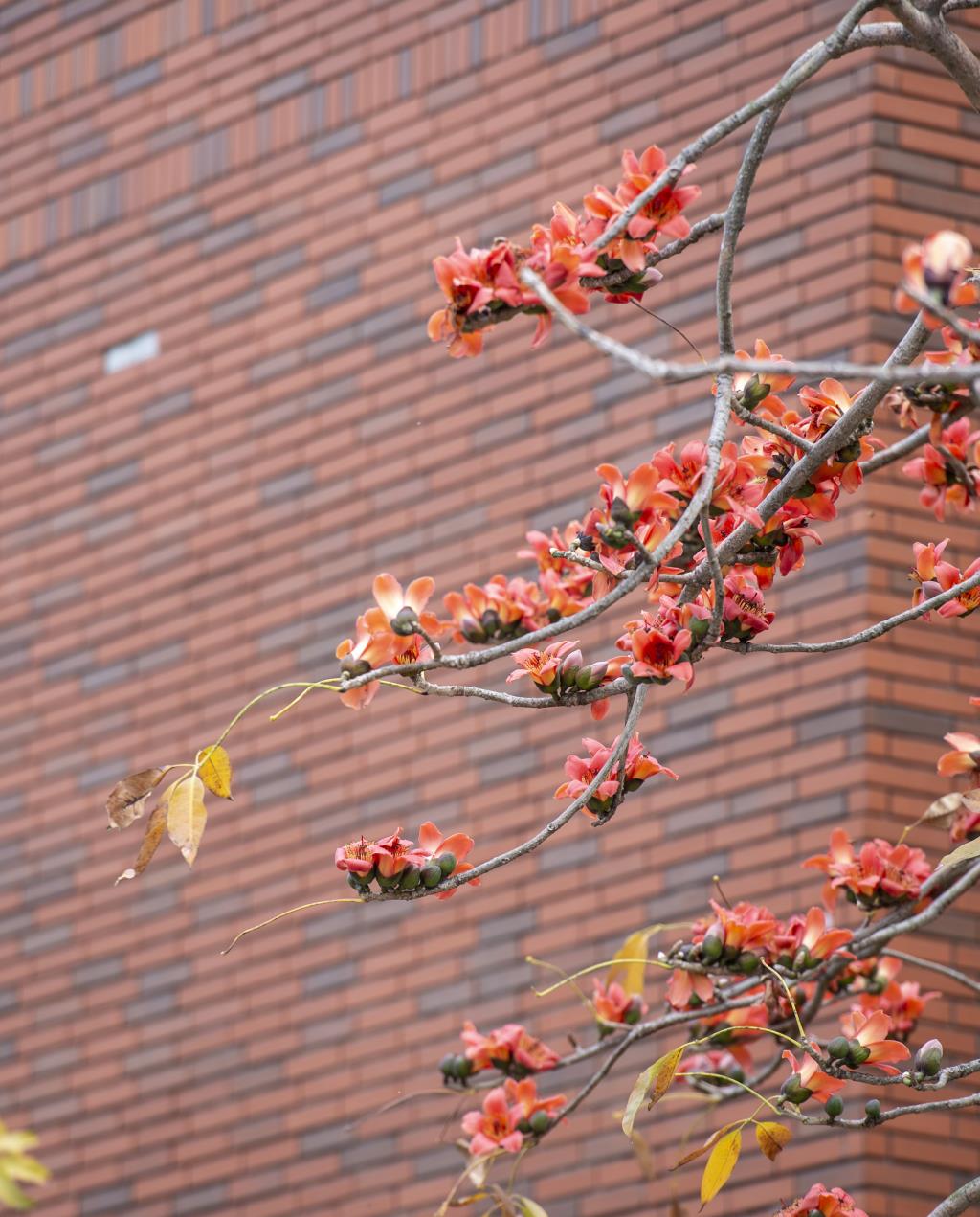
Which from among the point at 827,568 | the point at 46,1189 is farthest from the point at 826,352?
the point at 46,1189

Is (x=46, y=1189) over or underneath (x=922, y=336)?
underneath

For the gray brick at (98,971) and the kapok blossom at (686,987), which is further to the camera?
the gray brick at (98,971)

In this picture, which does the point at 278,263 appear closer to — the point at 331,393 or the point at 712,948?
the point at 331,393

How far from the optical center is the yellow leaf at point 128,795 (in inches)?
134

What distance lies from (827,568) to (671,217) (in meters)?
3.05

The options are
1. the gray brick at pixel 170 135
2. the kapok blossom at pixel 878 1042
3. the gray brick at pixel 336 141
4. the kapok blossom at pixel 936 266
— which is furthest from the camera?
the gray brick at pixel 170 135

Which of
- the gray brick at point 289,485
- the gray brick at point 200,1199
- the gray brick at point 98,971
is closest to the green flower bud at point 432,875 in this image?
the gray brick at point 200,1199

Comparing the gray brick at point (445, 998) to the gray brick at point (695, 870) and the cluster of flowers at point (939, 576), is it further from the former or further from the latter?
the cluster of flowers at point (939, 576)

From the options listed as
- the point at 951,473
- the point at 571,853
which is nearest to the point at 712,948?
the point at 951,473

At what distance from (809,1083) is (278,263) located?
482cm

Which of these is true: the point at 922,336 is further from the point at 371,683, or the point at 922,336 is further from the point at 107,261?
the point at 107,261

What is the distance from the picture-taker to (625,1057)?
249 inches

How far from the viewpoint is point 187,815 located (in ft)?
10.8

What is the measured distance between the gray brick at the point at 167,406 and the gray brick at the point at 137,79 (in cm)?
122
